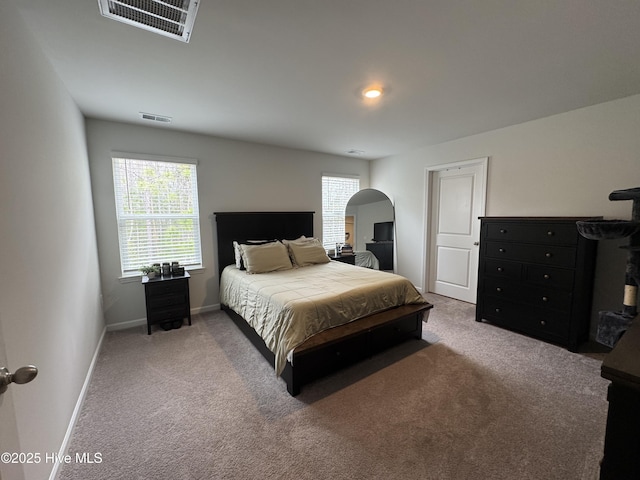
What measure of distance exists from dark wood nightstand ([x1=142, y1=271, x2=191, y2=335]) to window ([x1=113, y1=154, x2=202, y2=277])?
455 mm

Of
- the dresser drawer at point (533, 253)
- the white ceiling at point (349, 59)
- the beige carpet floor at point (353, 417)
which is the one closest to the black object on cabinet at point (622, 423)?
the beige carpet floor at point (353, 417)

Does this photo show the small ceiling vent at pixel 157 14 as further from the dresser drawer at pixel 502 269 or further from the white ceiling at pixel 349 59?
the dresser drawer at pixel 502 269

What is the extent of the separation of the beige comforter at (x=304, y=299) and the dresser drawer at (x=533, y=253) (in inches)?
45.0

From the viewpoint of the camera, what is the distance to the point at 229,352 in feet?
8.84

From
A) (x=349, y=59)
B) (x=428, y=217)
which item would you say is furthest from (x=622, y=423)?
(x=428, y=217)

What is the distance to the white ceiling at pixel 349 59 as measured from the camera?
4.87ft

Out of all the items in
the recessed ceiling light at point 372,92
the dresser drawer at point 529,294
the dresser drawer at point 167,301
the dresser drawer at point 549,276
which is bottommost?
the dresser drawer at point 167,301

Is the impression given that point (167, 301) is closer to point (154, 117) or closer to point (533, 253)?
point (154, 117)

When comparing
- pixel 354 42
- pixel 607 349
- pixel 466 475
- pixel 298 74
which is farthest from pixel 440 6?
pixel 607 349

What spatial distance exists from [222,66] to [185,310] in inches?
104

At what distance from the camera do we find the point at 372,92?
7.86 feet

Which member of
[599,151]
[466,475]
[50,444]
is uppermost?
[599,151]

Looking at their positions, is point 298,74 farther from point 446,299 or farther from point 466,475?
point 446,299

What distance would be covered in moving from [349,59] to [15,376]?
2.28 m
